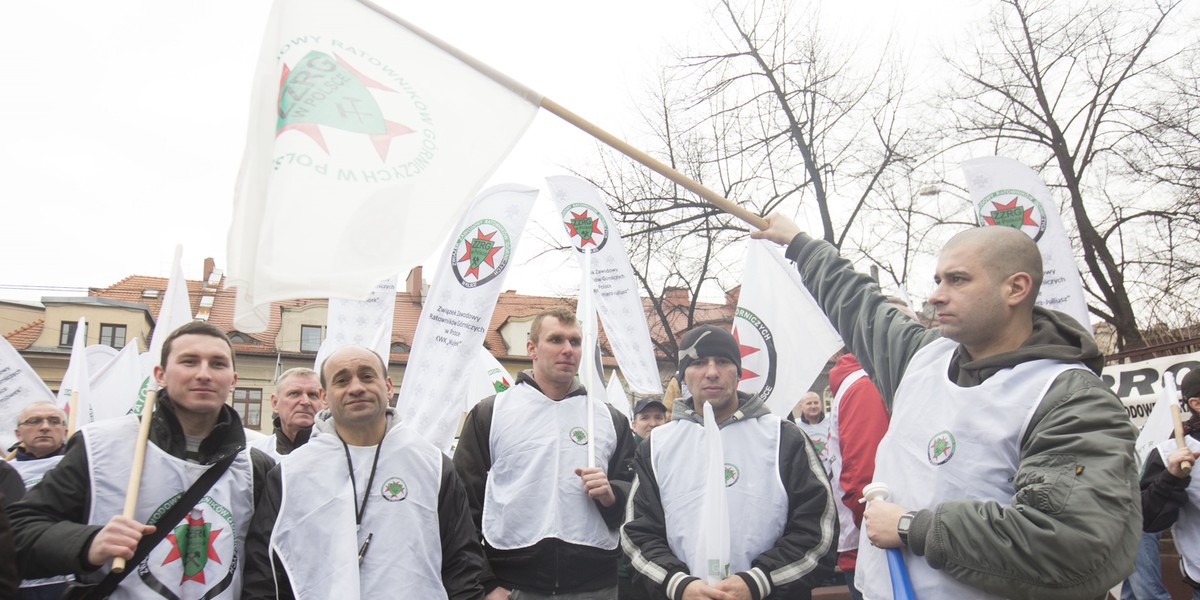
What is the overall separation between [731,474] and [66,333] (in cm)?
3729

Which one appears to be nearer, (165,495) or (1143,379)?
(165,495)

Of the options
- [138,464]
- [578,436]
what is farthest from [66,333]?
[138,464]

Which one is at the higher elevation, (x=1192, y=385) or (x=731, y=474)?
(x=1192, y=385)

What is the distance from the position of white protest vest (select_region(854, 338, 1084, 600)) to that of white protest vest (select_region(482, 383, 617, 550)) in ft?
6.24

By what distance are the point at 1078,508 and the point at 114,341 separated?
38.2 meters

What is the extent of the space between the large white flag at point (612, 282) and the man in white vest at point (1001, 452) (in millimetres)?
3578

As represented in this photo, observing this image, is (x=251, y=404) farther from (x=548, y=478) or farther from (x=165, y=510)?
(x=165, y=510)

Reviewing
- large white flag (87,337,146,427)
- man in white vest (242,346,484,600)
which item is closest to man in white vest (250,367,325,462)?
man in white vest (242,346,484,600)

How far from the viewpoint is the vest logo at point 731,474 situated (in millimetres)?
4078

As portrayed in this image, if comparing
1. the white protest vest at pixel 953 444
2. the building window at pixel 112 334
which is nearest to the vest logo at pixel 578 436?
the white protest vest at pixel 953 444

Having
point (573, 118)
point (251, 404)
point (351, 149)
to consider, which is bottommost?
point (251, 404)

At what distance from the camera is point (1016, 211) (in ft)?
19.0

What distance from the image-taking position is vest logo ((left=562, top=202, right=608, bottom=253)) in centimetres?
674

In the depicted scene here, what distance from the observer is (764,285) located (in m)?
5.55
